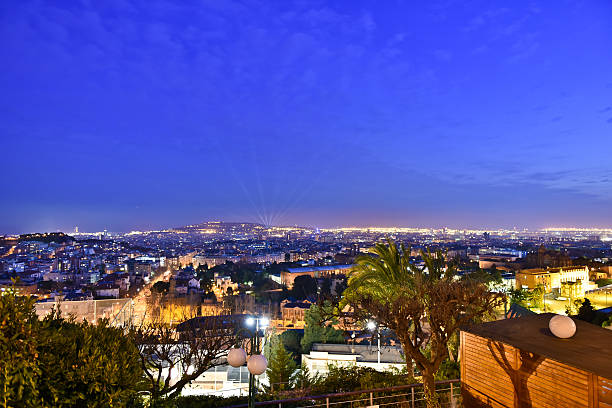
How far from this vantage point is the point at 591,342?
3650 mm

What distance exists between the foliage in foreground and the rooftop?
3674mm

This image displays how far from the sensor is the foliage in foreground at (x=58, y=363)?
1947mm

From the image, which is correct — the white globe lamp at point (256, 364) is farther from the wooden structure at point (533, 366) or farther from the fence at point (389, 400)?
the wooden structure at point (533, 366)

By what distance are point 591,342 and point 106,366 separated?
4.51 m

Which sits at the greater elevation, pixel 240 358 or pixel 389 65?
pixel 389 65

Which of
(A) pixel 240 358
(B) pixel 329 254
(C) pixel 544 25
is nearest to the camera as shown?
(A) pixel 240 358

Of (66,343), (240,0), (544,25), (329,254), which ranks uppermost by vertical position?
(240,0)

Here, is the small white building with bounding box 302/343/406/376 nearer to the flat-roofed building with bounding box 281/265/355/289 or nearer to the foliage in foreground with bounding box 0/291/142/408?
the foliage in foreground with bounding box 0/291/142/408

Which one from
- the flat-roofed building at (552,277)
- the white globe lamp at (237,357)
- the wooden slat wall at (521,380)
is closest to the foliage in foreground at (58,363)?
the white globe lamp at (237,357)

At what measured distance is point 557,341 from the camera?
3691mm

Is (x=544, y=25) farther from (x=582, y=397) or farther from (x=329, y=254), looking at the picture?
(x=329, y=254)

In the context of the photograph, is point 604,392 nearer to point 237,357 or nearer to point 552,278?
point 237,357

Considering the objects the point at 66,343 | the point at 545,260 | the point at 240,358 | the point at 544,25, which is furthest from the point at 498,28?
the point at 545,260

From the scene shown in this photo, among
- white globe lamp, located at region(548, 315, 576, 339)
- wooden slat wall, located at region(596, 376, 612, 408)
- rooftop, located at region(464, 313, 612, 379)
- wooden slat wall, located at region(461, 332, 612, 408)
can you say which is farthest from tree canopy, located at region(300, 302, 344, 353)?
wooden slat wall, located at region(596, 376, 612, 408)
